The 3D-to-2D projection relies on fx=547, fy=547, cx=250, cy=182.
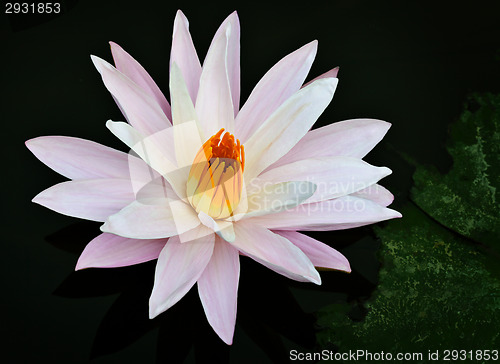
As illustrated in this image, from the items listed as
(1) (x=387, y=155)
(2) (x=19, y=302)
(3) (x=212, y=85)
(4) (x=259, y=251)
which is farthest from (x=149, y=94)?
(1) (x=387, y=155)

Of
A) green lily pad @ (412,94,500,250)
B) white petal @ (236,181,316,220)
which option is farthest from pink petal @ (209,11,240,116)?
green lily pad @ (412,94,500,250)

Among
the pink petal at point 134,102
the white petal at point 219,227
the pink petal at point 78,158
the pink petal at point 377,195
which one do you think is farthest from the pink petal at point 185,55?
the pink petal at point 377,195

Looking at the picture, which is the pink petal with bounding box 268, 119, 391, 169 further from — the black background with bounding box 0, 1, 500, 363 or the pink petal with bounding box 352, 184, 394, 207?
the black background with bounding box 0, 1, 500, 363

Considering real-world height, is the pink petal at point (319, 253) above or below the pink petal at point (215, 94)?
below

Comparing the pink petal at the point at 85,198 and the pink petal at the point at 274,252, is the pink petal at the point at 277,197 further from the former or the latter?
the pink petal at the point at 85,198

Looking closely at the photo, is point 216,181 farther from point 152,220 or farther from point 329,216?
point 329,216

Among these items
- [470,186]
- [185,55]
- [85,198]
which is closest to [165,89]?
[185,55]
